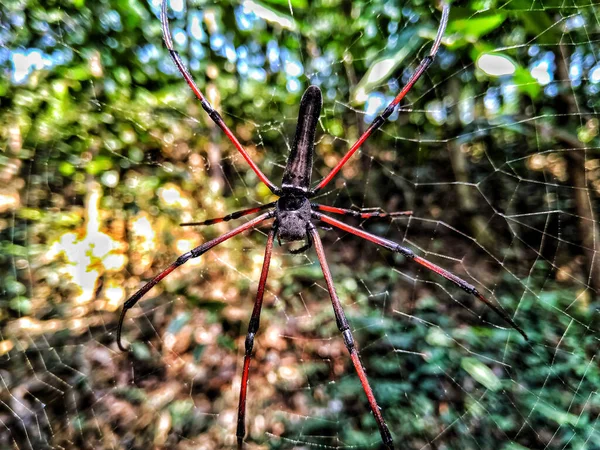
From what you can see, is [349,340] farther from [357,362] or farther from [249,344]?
[249,344]

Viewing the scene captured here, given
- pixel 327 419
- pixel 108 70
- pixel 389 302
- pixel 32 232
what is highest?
pixel 108 70

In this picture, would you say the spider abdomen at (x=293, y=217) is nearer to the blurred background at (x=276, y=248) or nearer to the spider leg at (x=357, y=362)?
the spider leg at (x=357, y=362)

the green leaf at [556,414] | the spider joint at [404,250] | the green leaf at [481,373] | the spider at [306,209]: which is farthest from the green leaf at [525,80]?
the green leaf at [556,414]

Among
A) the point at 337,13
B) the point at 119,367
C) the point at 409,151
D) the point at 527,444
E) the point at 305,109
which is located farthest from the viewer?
the point at 409,151

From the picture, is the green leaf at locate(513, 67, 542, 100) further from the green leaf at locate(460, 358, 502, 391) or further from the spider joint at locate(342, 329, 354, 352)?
the green leaf at locate(460, 358, 502, 391)

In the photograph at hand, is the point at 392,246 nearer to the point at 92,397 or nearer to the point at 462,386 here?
the point at 462,386

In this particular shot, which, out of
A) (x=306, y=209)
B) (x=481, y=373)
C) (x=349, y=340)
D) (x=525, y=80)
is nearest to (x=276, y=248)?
(x=306, y=209)

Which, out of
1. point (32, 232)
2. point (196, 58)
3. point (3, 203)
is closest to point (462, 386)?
point (196, 58)

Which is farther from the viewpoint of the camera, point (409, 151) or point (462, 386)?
point (409, 151)

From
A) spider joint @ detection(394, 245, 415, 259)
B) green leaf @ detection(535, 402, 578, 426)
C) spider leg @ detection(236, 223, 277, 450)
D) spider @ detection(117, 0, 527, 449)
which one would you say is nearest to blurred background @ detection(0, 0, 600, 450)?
green leaf @ detection(535, 402, 578, 426)
